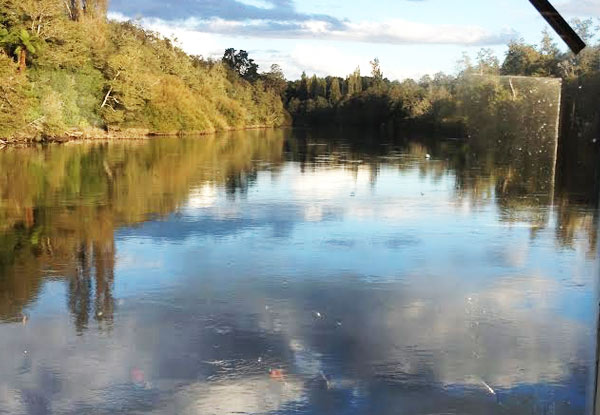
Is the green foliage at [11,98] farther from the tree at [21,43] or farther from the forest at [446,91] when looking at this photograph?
the forest at [446,91]

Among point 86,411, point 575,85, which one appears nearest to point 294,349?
point 86,411

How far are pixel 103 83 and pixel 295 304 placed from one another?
3201 centimetres

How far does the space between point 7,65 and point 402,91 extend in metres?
14.2

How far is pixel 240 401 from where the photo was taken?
11.5 feet

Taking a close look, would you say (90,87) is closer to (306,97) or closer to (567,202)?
(306,97)

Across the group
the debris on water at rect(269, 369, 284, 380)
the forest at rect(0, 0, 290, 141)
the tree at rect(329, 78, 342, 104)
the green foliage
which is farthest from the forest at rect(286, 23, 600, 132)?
the green foliage

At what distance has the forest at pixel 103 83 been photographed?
85.3ft

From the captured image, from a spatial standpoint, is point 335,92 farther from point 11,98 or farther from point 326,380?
point 326,380

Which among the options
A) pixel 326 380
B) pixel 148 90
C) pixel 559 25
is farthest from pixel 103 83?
pixel 559 25

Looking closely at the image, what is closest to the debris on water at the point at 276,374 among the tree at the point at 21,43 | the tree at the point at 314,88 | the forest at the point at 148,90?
the forest at the point at 148,90

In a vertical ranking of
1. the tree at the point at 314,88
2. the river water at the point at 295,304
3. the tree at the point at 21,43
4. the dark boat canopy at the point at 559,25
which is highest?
the tree at the point at 21,43

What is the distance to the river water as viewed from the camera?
11.9 ft

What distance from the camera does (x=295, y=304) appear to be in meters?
5.29

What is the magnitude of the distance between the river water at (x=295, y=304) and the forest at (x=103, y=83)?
1666 centimetres
